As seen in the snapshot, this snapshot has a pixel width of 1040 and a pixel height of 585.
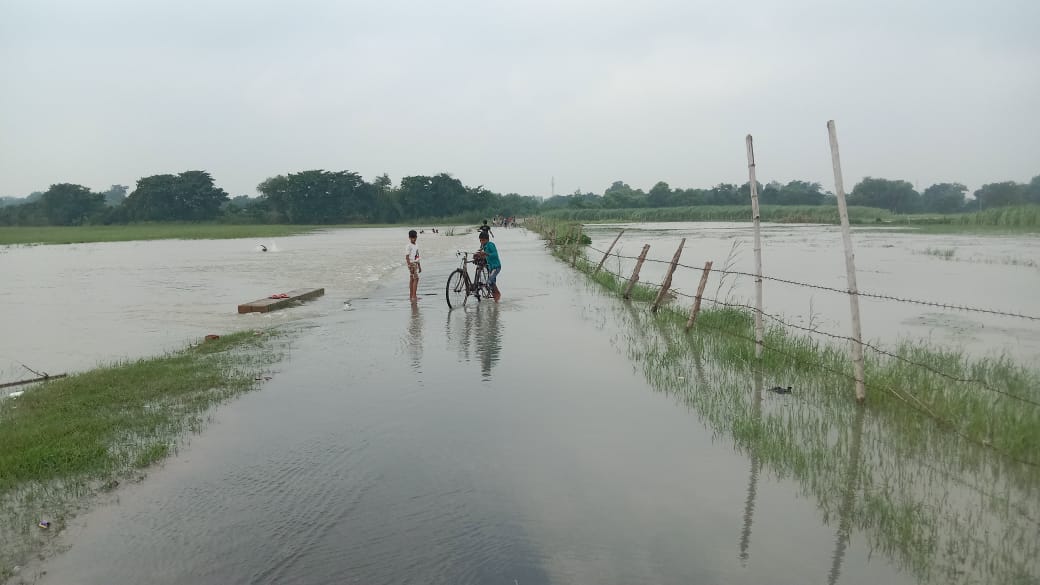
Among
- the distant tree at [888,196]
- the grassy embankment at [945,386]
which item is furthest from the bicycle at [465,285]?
the distant tree at [888,196]

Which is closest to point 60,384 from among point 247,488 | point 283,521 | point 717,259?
point 247,488

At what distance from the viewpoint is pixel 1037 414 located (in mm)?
6059

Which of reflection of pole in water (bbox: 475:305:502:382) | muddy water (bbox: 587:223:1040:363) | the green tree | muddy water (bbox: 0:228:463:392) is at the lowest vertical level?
muddy water (bbox: 587:223:1040:363)

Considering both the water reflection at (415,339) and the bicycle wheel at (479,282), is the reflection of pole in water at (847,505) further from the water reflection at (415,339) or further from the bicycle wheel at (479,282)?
the bicycle wheel at (479,282)

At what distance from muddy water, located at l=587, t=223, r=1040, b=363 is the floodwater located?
6.23 m

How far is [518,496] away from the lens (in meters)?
4.96

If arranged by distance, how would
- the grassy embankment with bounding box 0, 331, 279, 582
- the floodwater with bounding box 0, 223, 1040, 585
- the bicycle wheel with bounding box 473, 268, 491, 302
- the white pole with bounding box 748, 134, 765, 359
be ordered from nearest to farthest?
the floodwater with bounding box 0, 223, 1040, 585, the grassy embankment with bounding box 0, 331, 279, 582, the white pole with bounding box 748, 134, 765, 359, the bicycle wheel with bounding box 473, 268, 491, 302

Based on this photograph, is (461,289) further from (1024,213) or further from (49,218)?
(49,218)

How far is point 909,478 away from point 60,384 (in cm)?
875

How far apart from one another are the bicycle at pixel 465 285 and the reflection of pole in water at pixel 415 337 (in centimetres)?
84

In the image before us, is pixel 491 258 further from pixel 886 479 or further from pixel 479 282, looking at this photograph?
pixel 886 479

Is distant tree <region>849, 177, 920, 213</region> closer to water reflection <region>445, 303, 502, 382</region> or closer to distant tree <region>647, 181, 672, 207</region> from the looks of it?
distant tree <region>647, 181, 672, 207</region>

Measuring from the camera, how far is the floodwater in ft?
13.0

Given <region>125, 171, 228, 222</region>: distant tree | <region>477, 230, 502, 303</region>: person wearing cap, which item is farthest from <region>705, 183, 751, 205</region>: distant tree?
<region>477, 230, 502, 303</region>: person wearing cap
